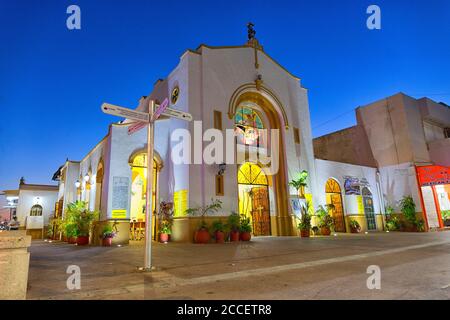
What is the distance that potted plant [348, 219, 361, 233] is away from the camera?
1611 centimetres

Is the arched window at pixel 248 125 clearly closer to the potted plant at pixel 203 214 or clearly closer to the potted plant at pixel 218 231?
the potted plant at pixel 203 214

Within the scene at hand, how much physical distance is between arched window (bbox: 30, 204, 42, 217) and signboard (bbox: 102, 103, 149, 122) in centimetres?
2628

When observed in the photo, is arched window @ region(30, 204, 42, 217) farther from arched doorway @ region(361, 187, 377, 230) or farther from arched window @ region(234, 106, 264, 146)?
arched doorway @ region(361, 187, 377, 230)

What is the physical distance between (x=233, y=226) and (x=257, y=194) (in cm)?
396

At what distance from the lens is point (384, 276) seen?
3.75 meters

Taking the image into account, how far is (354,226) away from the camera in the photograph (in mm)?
16156

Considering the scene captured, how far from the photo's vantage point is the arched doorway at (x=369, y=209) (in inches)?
683

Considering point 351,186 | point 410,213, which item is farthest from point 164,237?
point 410,213

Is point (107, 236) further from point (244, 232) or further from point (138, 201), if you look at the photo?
point (138, 201)

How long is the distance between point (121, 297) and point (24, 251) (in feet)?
3.35

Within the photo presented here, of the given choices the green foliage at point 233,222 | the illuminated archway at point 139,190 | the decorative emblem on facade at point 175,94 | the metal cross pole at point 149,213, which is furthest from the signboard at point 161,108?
the decorative emblem on facade at point 175,94

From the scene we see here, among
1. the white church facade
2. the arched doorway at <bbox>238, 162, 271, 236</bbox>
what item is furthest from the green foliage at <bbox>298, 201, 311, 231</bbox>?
the arched doorway at <bbox>238, 162, 271, 236</bbox>

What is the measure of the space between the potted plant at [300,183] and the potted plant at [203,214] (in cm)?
436
